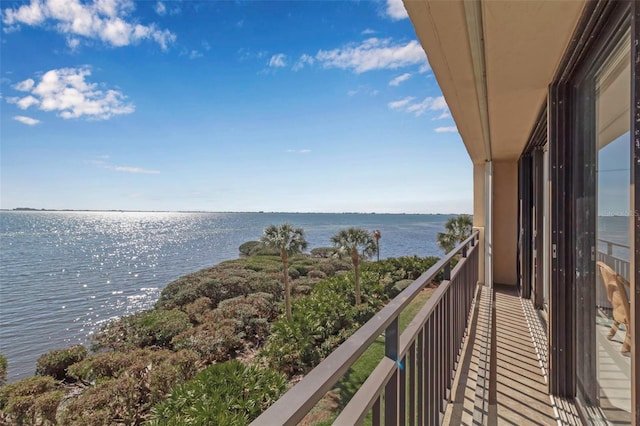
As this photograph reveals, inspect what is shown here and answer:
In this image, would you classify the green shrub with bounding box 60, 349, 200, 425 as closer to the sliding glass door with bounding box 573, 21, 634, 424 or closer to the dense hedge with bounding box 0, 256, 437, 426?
the dense hedge with bounding box 0, 256, 437, 426

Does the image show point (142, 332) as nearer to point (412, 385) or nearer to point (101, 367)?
point (101, 367)

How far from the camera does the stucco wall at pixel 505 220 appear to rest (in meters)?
4.95

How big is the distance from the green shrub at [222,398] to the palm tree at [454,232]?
9.19m

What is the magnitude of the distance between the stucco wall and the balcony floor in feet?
5.98

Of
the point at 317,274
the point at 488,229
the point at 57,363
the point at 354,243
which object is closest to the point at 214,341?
the point at 57,363

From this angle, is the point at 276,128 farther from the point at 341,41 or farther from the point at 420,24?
the point at 420,24

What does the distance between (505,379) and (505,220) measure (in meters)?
3.50

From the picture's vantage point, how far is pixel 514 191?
4.94 meters

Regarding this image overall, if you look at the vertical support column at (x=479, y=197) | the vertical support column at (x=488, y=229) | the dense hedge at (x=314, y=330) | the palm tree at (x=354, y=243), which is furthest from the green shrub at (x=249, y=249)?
the vertical support column at (x=488, y=229)


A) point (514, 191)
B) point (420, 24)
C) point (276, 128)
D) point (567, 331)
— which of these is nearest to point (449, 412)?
point (567, 331)

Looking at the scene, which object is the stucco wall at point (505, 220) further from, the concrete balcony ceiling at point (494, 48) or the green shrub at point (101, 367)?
the green shrub at point (101, 367)

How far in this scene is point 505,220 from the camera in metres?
5.03

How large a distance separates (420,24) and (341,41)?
19.1 feet

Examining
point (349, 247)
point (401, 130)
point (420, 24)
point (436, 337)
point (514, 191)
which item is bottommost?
point (349, 247)
